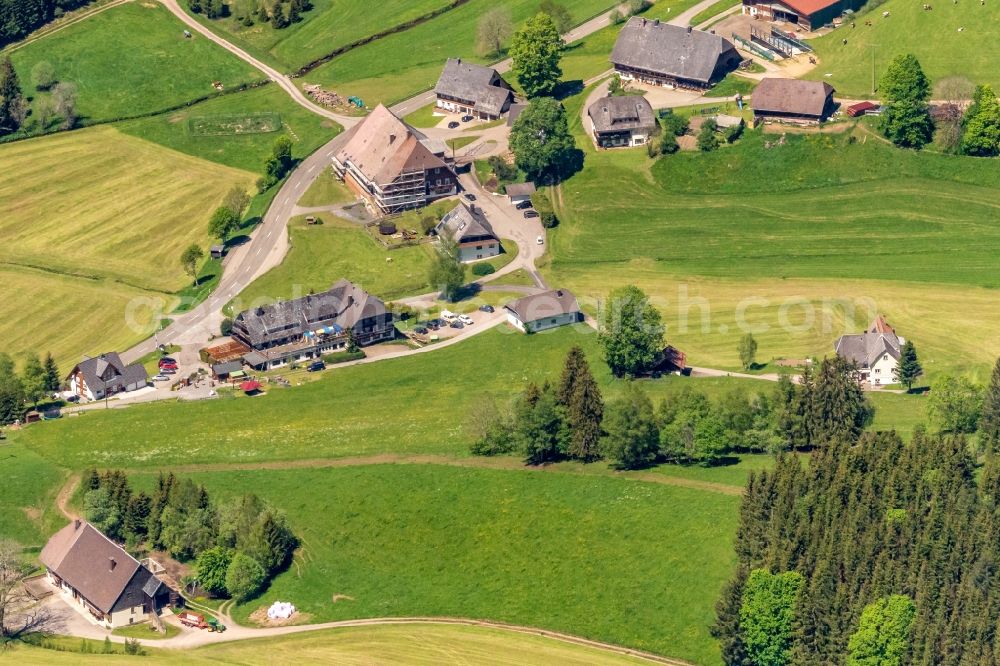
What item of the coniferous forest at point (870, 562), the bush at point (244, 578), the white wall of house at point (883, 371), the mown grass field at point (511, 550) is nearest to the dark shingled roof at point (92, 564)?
the bush at point (244, 578)

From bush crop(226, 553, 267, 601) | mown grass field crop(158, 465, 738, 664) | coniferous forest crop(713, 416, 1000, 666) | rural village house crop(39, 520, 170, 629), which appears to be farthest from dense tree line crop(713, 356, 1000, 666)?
rural village house crop(39, 520, 170, 629)

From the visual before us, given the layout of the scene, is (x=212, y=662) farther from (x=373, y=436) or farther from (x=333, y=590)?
(x=373, y=436)

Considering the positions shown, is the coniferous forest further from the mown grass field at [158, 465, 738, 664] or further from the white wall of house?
the white wall of house

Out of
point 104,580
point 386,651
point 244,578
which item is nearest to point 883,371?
point 386,651

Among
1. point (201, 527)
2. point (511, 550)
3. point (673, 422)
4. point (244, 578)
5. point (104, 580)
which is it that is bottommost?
point (244, 578)

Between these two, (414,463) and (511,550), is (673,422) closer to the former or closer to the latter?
(511,550)

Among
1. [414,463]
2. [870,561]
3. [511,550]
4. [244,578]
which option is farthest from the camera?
[414,463]
